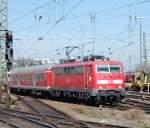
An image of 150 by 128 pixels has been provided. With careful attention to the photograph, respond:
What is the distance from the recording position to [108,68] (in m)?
31.7

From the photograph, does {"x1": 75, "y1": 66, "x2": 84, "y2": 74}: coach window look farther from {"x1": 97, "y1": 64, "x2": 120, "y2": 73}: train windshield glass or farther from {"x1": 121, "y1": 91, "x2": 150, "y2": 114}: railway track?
{"x1": 121, "y1": 91, "x2": 150, "y2": 114}: railway track

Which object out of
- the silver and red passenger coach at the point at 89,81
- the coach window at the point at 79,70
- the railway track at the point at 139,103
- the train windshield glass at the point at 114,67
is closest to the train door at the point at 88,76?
the silver and red passenger coach at the point at 89,81

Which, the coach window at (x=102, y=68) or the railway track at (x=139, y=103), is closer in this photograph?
the railway track at (x=139, y=103)

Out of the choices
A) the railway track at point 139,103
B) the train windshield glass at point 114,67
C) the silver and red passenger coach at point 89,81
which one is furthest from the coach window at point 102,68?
the railway track at point 139,103

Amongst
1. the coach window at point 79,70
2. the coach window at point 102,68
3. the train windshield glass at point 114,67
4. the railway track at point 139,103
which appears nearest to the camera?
the railway track at point 139,103

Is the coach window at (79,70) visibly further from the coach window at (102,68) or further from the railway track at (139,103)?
the railway track at (139,103)

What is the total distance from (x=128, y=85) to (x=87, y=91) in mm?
40418

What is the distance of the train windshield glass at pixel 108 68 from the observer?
3131 centimetres

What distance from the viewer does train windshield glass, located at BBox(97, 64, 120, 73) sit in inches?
1233

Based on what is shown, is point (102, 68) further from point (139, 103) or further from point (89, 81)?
point (139, 103)

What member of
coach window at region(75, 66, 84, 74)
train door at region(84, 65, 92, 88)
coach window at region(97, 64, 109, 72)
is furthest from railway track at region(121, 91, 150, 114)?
coach window at region(75, 66, 84, 74)

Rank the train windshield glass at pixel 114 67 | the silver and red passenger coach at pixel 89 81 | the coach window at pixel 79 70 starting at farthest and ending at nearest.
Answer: the coach window at pixel 79 70
the train windshield glass at pixel 114 67
the silver and red passenger coach at pixel 89 81

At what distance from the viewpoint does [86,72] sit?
1260 inches

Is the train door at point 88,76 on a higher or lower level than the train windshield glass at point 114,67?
lower
